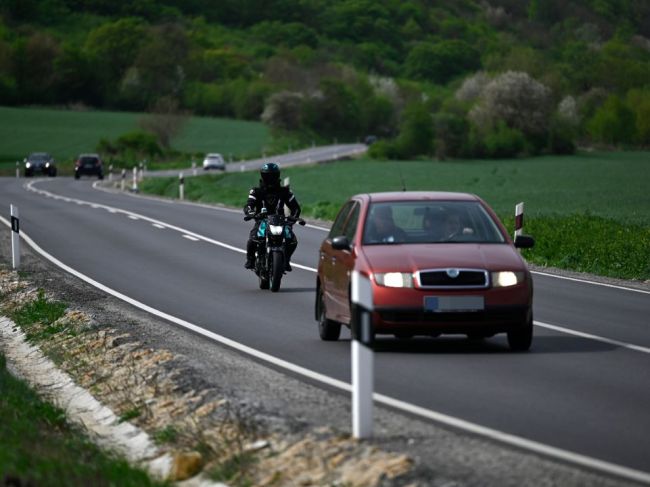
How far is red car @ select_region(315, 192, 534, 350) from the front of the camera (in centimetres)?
1346

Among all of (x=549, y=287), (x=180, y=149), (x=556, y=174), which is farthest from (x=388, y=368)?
(x=180, y=149)

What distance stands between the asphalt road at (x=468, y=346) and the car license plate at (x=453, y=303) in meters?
0.45

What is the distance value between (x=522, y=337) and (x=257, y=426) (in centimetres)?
510

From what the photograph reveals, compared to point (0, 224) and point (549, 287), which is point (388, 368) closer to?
point (549, 287)

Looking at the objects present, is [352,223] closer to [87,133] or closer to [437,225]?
[437,225]

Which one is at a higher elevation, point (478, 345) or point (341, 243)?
point (341, 243)

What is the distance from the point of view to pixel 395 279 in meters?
13.6

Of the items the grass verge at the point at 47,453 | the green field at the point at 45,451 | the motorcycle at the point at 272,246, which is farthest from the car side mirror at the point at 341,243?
the motorcycle at the point at 272,246

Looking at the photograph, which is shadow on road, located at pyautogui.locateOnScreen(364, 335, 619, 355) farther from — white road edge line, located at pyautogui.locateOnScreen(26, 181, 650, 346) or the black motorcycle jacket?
the black motorcycle jacket

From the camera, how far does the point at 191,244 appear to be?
3141 cm

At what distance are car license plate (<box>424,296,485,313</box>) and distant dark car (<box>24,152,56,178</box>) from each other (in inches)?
3174

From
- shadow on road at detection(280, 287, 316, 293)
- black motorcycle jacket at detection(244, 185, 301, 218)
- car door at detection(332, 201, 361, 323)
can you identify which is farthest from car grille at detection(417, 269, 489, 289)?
black motorcycle jacket at detection(244, 185, 301, 218)

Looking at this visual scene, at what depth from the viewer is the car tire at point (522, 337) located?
13.8 m

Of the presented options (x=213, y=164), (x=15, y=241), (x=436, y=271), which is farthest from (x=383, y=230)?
(x=213, y=164)
